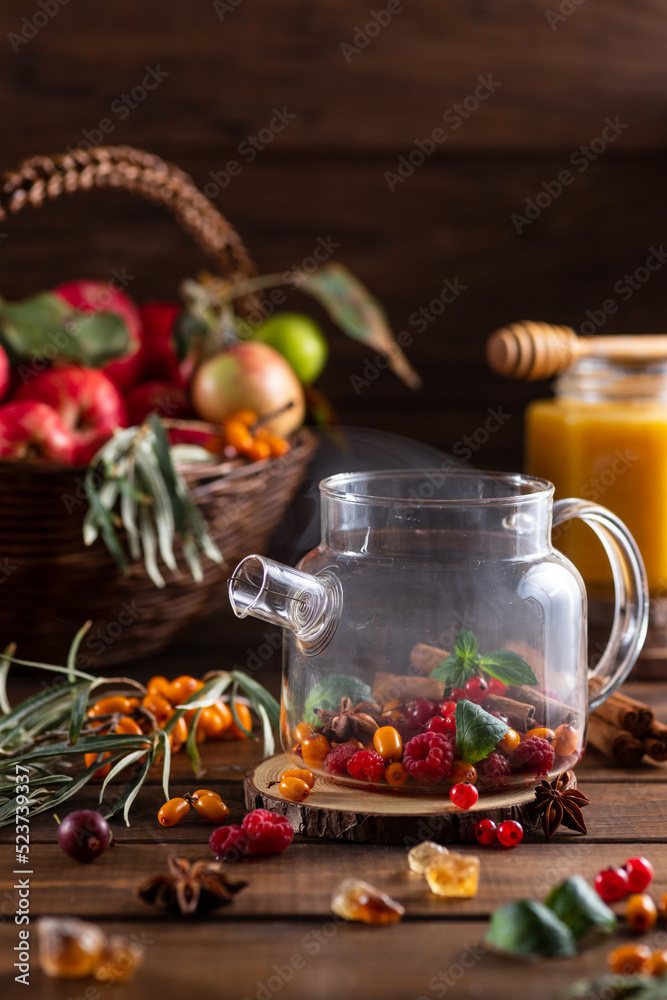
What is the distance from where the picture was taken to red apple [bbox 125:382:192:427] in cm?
113

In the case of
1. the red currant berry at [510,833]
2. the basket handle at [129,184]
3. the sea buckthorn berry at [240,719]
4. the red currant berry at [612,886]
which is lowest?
the sea buckthorn berry at [240,719]

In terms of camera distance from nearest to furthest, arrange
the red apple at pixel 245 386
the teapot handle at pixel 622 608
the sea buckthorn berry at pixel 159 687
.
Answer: the teapot handle at pixel 622 608 < the sea buckthorn berry at pixel 159 687 < the red apple at pixel 245 386

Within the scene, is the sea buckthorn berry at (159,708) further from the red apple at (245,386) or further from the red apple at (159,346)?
the red apple at (159,346)

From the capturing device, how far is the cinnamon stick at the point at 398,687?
0.68 metres

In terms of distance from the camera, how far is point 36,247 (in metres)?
1.43

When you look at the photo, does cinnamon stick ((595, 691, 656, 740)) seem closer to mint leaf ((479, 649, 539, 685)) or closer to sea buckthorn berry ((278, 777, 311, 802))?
mint leaf ((479, 649, 539, 685))

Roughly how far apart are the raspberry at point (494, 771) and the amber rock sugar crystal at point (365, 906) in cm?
13

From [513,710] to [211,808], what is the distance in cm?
21

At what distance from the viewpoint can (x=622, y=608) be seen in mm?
753

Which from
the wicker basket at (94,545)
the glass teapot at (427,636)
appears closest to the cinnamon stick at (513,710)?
the glass teapot at (427,636)

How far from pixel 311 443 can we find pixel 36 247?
1.99ft

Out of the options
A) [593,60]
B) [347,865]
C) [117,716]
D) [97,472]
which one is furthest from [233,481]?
[593,60]

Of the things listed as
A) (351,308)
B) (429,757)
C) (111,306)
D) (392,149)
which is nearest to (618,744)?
(429,757)

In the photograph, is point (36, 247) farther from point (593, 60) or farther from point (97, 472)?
point (593, 60)
